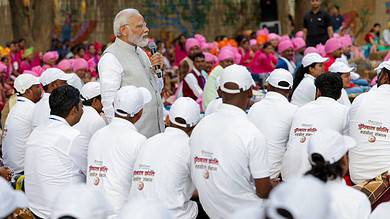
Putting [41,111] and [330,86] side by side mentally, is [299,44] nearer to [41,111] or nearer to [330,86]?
[41,111]

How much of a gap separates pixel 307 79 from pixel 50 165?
3.39m

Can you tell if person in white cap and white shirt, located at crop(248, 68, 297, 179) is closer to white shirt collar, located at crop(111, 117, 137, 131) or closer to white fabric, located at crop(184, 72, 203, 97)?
white shirt collar, located at crop(111, 117, 137, 131)

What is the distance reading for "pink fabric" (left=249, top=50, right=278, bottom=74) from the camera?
53.5 feet

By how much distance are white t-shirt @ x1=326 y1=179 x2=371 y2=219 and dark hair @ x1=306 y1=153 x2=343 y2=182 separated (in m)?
0.05

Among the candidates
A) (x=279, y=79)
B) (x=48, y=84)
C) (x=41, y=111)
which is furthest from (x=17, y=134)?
(x=279, y=79)

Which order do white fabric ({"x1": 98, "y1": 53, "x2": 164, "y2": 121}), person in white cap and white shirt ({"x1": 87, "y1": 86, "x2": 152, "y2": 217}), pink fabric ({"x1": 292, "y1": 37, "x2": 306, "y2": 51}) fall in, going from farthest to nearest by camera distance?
1. pink fabric ({"x1": 292, "y1": 37, "x2": 306, "y2": 51})
2. white fabric ({"x1": 98, "y1": 53, "x2": 164, "y2": 121})
3. person in white cap and white shirt ({"x1": 87, "y1": 86, "x2": 152, "y2": 217})

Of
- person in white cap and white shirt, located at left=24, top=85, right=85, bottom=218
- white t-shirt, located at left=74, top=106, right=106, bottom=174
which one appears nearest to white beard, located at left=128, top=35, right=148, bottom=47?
white t-shirt, located at left=74, top=106, right=106, bottom=174

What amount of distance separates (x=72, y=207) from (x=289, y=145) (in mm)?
3648

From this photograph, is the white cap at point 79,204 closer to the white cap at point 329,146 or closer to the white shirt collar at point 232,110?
the white cap at point 329,146

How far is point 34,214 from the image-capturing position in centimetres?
718

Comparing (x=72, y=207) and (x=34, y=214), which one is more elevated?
(x=72, y=207)

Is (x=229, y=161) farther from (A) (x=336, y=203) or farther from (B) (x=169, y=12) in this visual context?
(B) (x=169, y=12)

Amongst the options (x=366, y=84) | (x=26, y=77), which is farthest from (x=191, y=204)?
(x=366, y=84)

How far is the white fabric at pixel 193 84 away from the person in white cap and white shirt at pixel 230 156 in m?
7.16
